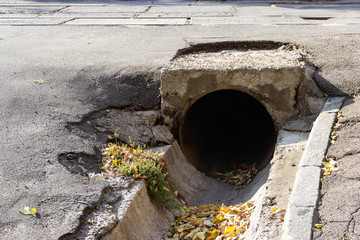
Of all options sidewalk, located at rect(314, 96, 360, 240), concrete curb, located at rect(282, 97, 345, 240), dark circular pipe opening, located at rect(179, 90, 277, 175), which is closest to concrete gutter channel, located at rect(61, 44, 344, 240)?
concrete curb, located at rect(282, 97, 345, 240)

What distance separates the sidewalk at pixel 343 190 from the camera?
138 inches

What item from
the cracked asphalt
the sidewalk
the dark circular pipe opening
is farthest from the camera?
the dark circular pipe opening

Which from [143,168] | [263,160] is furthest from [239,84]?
[143,168]

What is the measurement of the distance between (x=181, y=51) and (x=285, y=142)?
→ 9.06 feet

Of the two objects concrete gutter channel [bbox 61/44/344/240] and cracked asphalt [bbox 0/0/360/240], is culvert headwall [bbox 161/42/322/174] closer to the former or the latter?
concrete gutter channel [bbox 61/44/344/240]

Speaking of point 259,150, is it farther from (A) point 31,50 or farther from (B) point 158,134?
(A) point 31,50

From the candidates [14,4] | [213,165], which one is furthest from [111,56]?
[14,4]

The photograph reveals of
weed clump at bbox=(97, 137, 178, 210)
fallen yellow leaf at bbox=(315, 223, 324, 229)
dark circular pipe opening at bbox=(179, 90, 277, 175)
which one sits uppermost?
fallen yellow leaf at bbox=(315, 223, 324, 229)

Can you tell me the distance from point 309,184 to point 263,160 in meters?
2.77

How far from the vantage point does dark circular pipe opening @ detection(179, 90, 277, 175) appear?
752 centimetres

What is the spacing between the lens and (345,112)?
18.4 feet

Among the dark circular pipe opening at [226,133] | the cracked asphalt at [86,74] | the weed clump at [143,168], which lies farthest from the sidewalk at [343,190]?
the weed clump at [143,168]

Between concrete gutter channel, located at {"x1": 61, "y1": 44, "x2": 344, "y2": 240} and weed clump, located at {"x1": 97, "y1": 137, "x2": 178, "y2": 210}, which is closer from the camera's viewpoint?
concrete gutter channel, located at {"x1": 61, "y1": 44, "x2": 344, "y2": 240}

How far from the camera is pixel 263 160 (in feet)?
23.0
